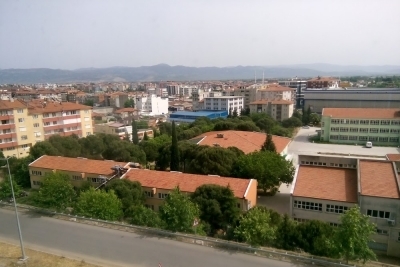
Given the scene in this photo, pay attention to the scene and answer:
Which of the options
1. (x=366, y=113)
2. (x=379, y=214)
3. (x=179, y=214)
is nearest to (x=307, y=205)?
(x=379, y=214)

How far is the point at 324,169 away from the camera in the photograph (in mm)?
20375

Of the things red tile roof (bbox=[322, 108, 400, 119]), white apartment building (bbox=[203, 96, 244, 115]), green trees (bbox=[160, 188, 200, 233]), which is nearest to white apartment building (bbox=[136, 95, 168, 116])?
white apartment building (bbox=[203, 96, 244, 115])

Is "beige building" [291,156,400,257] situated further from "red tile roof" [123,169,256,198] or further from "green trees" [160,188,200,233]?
"green trees" [160,188,200,233]

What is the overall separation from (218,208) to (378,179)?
952 centimetres

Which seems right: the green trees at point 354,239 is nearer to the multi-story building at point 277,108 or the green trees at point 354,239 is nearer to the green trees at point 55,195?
the green trees at point 55,195

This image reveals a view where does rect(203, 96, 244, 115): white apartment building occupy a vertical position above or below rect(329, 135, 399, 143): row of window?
above

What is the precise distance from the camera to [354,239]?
1197 cm

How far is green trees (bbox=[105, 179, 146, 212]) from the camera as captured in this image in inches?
741

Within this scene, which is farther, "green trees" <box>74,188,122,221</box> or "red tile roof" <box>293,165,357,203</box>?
"red tile roof" <box>293,165,357,203</box>

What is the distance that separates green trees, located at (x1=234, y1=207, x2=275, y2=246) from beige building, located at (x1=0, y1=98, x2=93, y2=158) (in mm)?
33762

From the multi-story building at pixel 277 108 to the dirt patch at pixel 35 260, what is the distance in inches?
2200

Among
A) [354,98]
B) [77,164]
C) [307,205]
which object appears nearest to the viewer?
[307,205]

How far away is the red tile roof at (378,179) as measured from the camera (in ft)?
54.6

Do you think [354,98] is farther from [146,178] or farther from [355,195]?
[146,178]
